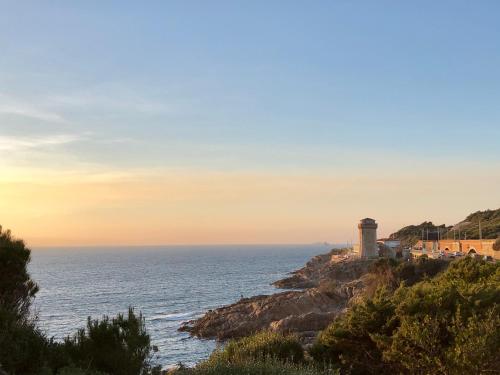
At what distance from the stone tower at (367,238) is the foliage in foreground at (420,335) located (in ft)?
236

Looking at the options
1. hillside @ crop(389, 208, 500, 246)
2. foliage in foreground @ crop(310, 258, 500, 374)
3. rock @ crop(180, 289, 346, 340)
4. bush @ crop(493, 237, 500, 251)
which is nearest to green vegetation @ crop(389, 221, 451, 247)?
hillside @ crop(389, 208, 500, 246)

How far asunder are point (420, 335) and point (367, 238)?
256 ft

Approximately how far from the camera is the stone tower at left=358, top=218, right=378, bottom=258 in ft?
298

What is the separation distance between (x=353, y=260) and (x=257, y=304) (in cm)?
3719

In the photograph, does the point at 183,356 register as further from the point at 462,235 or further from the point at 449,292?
the point at 462,235

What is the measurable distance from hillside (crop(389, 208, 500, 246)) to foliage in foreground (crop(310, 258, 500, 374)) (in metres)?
102

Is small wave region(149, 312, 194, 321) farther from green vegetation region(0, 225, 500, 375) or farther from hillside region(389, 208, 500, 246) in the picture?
hillside region(389, 208, 500, 246)

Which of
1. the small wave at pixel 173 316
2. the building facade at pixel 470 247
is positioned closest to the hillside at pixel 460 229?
the building facade at pixel 470 247

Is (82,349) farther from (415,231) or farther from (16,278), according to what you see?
(415,231)

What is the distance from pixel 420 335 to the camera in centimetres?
1538

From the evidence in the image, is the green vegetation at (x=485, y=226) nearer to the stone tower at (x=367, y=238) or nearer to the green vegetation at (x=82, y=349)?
the stone tower at (x=367, y=238)

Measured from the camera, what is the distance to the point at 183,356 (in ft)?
137

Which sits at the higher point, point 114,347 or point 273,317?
point 114,347

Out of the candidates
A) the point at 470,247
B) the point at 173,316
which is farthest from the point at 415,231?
the point at 173,316
